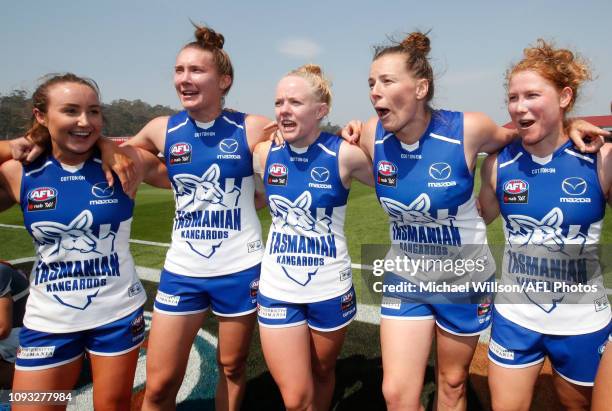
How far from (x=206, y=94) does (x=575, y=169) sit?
2452mm

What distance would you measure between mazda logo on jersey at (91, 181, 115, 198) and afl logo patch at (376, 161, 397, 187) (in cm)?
172

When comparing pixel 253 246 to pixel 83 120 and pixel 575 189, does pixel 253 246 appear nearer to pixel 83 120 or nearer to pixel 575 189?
pixel 83 120

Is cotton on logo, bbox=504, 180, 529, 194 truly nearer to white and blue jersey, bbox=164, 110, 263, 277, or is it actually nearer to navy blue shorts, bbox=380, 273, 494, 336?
navy blue shorts, bbox=380, 273, 494, 336

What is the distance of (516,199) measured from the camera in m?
2.75

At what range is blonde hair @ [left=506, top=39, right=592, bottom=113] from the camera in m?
2.67

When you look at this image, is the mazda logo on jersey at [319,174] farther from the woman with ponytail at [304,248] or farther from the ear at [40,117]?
the ear at [40,117]

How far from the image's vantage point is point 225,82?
3.42m

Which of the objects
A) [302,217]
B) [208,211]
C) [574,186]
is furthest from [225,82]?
[574,186]

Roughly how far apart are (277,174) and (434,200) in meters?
→ 1.06

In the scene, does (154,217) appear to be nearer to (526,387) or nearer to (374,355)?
(374,355)

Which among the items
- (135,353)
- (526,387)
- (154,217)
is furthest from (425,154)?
(154,217)

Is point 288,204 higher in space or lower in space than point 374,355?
higher

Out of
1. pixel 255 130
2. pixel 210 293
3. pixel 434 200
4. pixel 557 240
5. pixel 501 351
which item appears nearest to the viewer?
pixel 557 240

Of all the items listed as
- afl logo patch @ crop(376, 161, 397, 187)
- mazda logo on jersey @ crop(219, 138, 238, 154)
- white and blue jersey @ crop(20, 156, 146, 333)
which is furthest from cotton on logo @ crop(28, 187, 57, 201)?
afl logo patch @ crop(376, 161, 397, 187)
